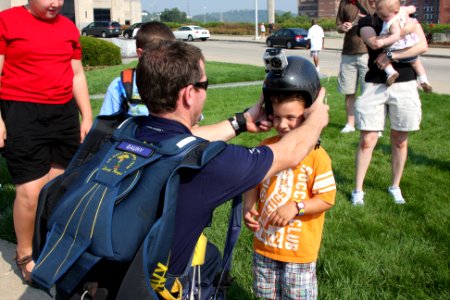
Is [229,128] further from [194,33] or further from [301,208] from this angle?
[194,33]

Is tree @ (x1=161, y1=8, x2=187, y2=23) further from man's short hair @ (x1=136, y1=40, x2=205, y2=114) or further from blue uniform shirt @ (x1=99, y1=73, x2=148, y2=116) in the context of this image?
man's short hair @ (x1=136, y1=40, x2=205, y2=114)

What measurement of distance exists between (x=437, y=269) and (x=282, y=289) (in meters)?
1.52

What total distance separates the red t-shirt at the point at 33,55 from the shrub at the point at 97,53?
50.5ft

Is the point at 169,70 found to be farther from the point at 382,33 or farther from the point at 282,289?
the point at 382,33

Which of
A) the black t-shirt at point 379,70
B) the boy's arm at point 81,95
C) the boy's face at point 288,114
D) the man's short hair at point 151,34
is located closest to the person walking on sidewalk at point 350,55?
the black t-shirt at point 379,70

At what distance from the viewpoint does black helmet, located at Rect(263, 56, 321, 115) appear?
2.49 metres

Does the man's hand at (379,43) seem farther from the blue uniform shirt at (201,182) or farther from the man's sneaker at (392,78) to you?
A: the blue uniform shirt at (201,182)

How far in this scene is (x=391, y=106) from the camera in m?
4.89

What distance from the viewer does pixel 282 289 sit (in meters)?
2.82

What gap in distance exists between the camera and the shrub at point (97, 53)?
18.6 metres

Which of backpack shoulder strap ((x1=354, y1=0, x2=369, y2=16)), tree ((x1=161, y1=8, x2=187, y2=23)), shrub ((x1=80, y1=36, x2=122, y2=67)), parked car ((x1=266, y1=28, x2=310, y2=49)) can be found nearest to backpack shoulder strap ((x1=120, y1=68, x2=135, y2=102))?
backpack shoulder strap ((x1=354, y1=0, x2=369, y2=16))

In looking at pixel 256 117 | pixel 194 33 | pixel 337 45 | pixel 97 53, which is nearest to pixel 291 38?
pixel 337 45

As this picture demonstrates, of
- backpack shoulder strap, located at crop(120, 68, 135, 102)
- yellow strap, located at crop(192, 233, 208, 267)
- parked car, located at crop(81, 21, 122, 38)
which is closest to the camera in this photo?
yellow strap, located at crop(192, 233, 208, 267)

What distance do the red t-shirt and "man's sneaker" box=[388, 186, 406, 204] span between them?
3.22m
